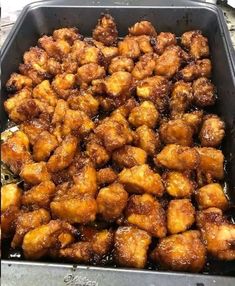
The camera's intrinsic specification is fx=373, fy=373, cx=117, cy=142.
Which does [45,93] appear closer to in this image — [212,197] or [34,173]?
[34,173]

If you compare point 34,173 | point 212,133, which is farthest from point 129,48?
point 34,173

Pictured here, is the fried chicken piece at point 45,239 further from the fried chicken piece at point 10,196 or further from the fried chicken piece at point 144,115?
the fried chicken piece at point 144,115

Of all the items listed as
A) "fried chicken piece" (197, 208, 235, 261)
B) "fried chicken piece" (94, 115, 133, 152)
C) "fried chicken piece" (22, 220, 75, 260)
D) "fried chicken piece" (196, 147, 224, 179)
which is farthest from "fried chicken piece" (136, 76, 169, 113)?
"fried chicken piece" (22, 220, 75, 260)

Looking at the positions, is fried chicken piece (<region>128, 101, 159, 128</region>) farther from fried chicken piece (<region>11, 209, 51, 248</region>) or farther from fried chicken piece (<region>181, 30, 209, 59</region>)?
fried chicken piece (<region>11, 209, 51, 248</region>)

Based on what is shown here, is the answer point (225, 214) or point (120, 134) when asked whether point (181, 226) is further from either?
point (120, 134)

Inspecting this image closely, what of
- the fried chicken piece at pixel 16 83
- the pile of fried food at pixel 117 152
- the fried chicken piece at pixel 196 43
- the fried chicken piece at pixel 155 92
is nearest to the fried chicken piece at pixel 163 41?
the pile of fried food at pixel 117 152

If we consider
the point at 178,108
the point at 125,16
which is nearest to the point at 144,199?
the point at 178,108
